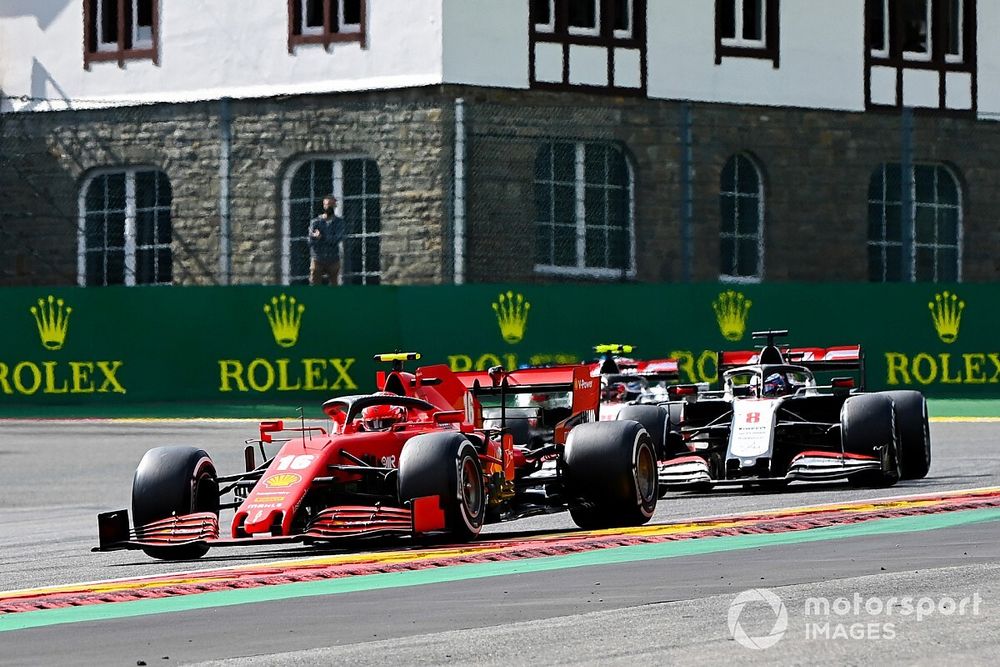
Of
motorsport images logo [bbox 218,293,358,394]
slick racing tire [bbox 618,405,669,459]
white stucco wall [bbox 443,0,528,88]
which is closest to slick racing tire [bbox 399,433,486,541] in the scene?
slick racing tire [bbox 618,405,669,459]

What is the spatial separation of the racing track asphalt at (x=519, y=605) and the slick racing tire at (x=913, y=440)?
2076 mm

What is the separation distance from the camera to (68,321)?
25.0 m

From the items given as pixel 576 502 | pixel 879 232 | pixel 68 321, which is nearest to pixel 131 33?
pixel 68 321

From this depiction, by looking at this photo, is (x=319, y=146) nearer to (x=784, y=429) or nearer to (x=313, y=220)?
(x=313, y=220)

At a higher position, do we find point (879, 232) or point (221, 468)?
point (879, 232)

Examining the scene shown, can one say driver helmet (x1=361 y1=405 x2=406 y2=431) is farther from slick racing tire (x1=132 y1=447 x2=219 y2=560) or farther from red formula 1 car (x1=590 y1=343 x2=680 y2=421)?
red formula 1 car (x1=590 y1=343 x2=680 y2=421)

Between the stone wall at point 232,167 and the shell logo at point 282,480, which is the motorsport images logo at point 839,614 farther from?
the stone wall at point 232,167

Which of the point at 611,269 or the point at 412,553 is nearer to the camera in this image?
the point at 412,553

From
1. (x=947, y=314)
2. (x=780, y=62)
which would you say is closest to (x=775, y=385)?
(x=947, y=314)

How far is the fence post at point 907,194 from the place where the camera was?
29484 mm

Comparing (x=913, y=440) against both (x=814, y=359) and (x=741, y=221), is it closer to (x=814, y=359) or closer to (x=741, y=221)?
(x=814, y=359)

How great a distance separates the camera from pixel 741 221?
3109 cm

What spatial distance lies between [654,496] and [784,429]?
3341 mm

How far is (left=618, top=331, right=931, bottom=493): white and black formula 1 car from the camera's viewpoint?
15.7 meters
